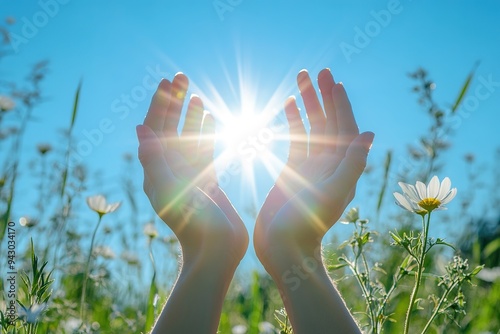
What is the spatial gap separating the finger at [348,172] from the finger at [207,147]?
0.69 m

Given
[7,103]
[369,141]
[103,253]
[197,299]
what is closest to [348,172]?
[369,141]

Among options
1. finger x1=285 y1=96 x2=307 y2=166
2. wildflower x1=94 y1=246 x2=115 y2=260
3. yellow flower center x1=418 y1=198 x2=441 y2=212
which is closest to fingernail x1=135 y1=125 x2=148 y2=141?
finger x1=285 y1=96 x2=307 y2=166

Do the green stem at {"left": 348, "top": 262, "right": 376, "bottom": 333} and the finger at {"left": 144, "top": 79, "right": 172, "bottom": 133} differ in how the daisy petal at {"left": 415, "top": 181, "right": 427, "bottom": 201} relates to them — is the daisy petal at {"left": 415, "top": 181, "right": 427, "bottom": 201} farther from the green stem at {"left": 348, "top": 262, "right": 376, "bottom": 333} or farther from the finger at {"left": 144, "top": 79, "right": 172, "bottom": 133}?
the finger at {"left": 144, "top": 79, "right": 172, "bottom": 133}

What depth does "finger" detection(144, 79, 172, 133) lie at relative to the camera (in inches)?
102

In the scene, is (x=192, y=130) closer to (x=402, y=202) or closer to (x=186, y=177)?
(x=186, y=177)

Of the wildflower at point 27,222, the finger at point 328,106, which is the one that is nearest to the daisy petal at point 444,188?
the finger at point 328,106

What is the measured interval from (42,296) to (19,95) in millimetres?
2146

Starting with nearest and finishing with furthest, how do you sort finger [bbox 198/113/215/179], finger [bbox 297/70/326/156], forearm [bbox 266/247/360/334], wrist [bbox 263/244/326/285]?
forearm [bbox 266/247/360/334] < wrist [bbox 263/244/326/285] < finger [bbox 198/113/215/179] < finger [bbox 297/70/326/156]

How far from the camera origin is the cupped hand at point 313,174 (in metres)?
2.02

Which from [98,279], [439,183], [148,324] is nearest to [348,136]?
[439,183]

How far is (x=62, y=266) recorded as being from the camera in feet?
10.8

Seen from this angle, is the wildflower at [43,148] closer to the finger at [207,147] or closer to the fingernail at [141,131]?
the finger at [207,147]

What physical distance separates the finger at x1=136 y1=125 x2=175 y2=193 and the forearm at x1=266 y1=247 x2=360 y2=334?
539 mm

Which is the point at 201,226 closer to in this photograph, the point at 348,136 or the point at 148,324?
the point at 148,324
